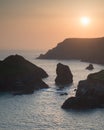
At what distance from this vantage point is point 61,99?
88.2 metres

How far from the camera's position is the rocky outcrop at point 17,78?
102 meters

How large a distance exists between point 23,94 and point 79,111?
26255mm

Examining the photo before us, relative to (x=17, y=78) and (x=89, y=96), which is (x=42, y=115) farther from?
(x=17, y=78)

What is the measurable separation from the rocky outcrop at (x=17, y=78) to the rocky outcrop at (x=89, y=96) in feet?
73.3

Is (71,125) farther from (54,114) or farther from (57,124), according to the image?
(54,114)


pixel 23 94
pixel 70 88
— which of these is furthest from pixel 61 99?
pixel 70 88

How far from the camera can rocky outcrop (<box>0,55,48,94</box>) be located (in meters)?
102

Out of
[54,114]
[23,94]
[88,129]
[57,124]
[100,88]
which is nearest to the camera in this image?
[88,129]

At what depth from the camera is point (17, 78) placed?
4218 inches

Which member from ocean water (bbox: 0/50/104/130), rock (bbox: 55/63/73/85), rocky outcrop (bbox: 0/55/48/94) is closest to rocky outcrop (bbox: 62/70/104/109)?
ocean water (bbox: 0/50/104/130)

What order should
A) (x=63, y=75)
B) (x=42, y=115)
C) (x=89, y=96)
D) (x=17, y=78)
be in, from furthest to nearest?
(x=63, y=75), (x=17, y=78), (x=89, y=96), (x=42, y=115)

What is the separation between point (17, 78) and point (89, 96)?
3540 cm

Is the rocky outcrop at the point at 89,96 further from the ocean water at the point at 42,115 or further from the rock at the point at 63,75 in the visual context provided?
the rock at the point at 63,75

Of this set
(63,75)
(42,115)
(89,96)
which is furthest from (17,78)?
(42,115)
